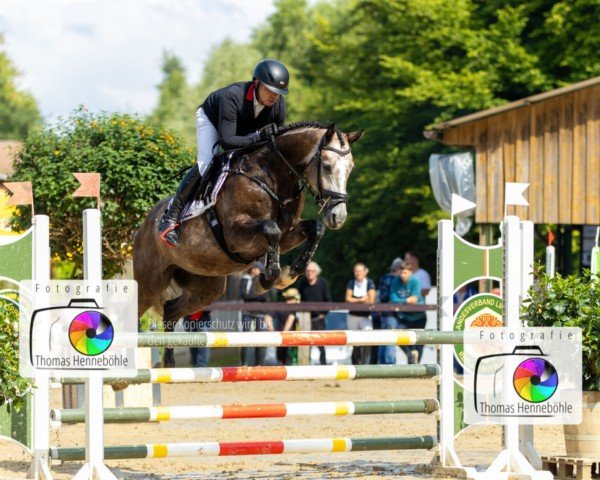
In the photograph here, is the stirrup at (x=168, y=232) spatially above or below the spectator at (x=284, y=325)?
above

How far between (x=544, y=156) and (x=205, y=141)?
32.2 ft

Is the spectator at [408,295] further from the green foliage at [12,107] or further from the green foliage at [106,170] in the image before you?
the green foliage at [12,107]

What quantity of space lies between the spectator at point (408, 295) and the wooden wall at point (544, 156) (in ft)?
7.74

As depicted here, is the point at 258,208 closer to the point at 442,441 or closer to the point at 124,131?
the point at 442,441

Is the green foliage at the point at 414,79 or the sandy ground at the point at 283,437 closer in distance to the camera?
the sandy ground at the point at 283,437

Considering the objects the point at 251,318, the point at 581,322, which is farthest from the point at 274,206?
the point at 251,318

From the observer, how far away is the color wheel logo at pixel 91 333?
18.5 feet

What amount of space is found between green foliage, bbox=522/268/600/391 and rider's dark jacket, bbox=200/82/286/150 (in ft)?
6.37

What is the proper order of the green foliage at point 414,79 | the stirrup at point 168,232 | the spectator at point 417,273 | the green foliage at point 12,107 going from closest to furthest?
the stirrup at point 168,232, the spectator at point 417,273, the green foliage at point 414,79, the green foliage at point 12,107

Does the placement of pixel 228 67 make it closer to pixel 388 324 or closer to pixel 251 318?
pixel 251 318

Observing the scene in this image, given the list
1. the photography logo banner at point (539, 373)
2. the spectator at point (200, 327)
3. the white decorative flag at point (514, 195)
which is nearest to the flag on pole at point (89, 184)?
the photography logo banner at point (539, 373)

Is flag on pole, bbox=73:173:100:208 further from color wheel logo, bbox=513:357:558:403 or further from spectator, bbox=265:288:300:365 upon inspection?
spectator, bbox=265:288:300:365

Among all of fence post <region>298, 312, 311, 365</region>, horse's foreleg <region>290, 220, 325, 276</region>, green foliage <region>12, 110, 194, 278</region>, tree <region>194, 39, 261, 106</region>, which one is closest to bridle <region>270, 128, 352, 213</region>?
horse's foreleg <region>290, 220, 325, 276</region>

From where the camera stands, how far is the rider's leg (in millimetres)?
6863
